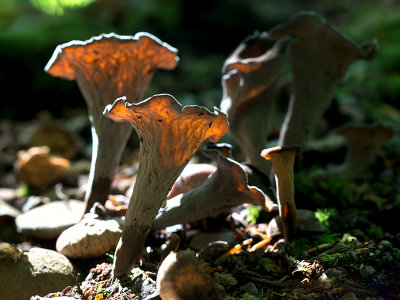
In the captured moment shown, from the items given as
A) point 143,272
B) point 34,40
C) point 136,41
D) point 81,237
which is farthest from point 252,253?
point 34,40

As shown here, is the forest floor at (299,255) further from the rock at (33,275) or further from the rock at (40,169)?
the rock at (40,169)

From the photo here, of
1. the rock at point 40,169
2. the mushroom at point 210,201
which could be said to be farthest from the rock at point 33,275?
the rock at point 40,169

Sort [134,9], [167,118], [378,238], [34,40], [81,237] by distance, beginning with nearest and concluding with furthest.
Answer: [167,118] < [81,237] < [378,238] < [34,40] < [134,9]

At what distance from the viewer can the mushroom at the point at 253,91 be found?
125 inches

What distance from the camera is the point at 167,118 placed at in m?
2.02

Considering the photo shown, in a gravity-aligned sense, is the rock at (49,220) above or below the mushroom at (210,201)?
below

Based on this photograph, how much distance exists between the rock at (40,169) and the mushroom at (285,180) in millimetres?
3305

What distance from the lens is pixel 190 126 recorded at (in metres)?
2.10

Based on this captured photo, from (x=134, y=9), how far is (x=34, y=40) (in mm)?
3192

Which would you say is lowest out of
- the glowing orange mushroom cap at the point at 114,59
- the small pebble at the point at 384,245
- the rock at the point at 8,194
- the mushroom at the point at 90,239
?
the rock at the point at 8,194

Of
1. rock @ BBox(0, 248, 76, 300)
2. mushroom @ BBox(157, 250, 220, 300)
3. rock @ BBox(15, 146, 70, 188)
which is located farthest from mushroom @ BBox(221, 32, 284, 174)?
rock @ BBox(15, 146, 70, 188)

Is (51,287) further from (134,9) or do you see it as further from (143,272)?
(134,9)

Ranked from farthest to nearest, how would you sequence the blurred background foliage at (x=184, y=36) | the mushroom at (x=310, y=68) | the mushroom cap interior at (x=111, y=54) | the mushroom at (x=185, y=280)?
the blurred background foliage at (x=184, y=36)
the mushroom at (x=310, y=68)
the mushroom cap interior at (x=111, y=54)
the mushroom at (x=185, y=280)

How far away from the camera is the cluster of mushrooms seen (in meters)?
2.19
